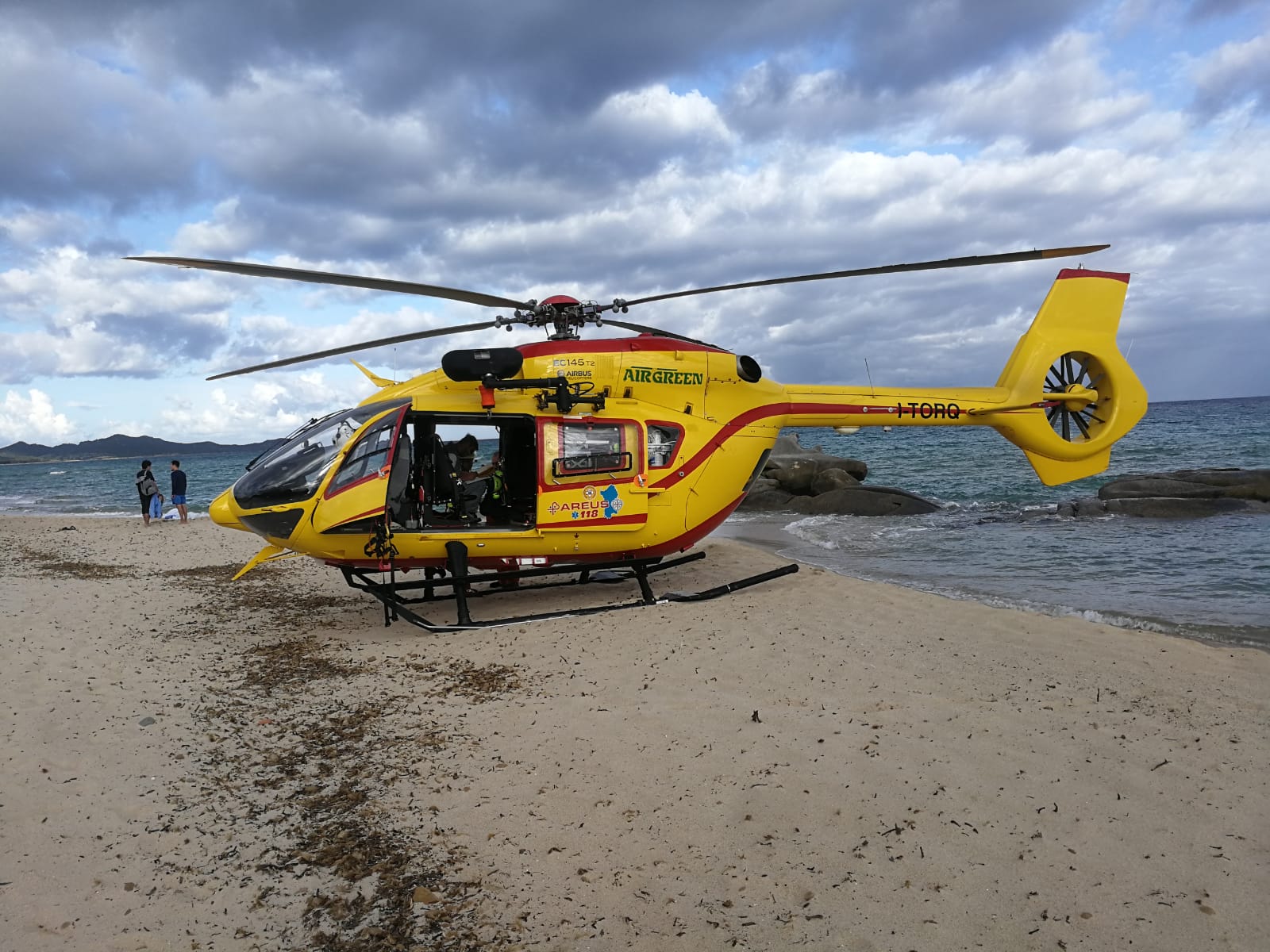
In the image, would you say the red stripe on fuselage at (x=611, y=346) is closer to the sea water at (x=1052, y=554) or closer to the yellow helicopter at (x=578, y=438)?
the yellow helicopter at (x=578, y=438)

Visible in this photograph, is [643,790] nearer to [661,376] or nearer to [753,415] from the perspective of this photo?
[661,376]

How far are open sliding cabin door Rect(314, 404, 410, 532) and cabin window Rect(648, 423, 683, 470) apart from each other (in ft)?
8.87

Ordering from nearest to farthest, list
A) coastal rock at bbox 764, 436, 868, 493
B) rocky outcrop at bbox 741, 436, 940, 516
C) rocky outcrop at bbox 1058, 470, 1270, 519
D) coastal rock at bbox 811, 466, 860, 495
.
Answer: rocky outcrop at bbox 1058, 470, 1270, 519
rocky outcrop at bbox 741, 436, 940, 516
coastal rock at bbox 811, 466, 860, 495
coastal rock at bbox 764, 436, 868, 493

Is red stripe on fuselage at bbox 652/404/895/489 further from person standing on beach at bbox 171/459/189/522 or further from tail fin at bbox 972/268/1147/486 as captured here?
person standing on beach at bbox 171/459/189/522

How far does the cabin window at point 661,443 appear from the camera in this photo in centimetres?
881

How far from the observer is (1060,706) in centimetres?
524

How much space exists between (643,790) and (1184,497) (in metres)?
17.5

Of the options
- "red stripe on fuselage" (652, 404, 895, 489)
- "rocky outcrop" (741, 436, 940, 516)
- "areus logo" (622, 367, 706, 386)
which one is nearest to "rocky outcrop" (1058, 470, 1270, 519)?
"rocky outcrop" (741, 436, 940, 516)

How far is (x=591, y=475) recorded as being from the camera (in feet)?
27.9

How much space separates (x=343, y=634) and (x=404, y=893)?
500cm

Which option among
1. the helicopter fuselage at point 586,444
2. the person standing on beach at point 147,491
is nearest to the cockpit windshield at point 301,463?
the helicopter fuselage at point 586,444

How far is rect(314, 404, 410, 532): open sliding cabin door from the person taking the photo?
7.48 m

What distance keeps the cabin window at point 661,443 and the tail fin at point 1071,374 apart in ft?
13.7

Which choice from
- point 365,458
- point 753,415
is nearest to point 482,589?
point 365,458
